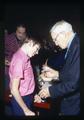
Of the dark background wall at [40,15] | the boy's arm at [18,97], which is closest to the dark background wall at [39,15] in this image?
the dark background wall at [40,15]

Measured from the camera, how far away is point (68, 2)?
14.7 metres

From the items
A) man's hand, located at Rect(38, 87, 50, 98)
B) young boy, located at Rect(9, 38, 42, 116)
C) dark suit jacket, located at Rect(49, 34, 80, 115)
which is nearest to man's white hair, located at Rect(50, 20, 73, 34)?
dark suit jacket, located at Rect(49, 34, 80, 115)

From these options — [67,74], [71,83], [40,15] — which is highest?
[40,15]

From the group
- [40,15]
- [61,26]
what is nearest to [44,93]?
[61,26]

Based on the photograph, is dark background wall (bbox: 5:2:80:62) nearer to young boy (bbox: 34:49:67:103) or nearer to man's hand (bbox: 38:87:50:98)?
young boy (bbox: 34:49:67:103)

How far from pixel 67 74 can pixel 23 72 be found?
0.63 meters

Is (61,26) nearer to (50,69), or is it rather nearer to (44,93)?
(50,69)

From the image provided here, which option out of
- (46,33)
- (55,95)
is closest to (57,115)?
(55,95)

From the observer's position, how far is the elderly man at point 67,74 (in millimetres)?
14680

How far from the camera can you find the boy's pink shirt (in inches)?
578

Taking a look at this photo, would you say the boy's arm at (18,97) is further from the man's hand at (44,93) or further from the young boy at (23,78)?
the man's hand at (44,93)

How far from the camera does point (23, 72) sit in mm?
14703

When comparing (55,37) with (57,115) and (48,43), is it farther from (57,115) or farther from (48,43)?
(57,115)

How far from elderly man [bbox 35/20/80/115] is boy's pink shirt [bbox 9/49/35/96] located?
204 millimetres
